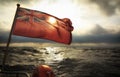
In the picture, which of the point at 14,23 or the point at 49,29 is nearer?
the point at 14,23

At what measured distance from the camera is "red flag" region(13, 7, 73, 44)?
8.98 metres

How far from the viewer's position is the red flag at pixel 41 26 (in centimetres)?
898

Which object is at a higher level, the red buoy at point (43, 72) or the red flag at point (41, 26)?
the red flag at point (41, 26)

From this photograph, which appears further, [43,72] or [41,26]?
[41,26]

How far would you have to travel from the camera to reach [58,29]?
936cm

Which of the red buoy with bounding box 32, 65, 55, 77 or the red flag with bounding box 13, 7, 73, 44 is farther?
the red flag with bounding box 13, 7, 73, 44

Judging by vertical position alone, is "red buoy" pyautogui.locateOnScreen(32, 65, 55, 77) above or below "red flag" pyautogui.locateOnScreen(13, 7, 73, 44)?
below

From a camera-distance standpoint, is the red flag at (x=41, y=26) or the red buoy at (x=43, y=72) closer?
the red buoy at (x=43, y=72)

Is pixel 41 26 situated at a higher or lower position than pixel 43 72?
higher

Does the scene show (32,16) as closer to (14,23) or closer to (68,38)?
(14,23)

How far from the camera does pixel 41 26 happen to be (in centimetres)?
920

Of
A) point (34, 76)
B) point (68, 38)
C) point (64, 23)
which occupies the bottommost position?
point (34, 76)

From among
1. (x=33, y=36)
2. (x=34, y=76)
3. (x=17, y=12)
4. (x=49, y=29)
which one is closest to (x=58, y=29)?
(x=49, y=29)

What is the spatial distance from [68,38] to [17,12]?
2204 mm
